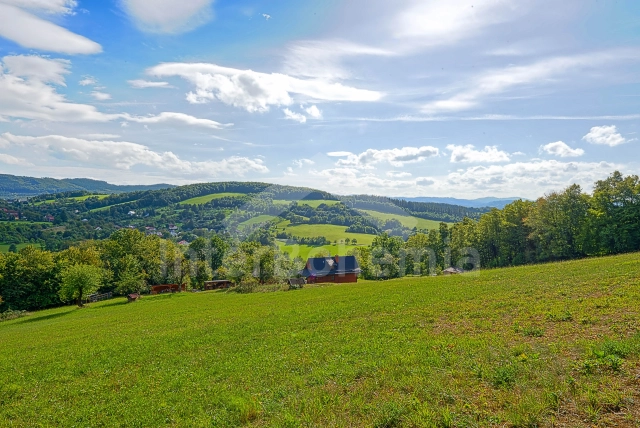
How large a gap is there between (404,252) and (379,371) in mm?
81450

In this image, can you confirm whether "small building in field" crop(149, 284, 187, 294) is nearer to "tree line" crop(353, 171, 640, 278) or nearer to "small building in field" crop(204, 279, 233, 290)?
"small building in field" crop(204, 279, 233, 290)

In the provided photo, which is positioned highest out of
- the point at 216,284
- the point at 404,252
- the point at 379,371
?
the point at 379,371

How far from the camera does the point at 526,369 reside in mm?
9742

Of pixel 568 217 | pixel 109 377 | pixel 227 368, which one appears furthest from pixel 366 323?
pixel 568 217

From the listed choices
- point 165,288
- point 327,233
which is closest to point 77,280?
point 165,288

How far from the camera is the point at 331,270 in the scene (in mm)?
86250

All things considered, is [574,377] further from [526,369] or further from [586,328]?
[586,328]

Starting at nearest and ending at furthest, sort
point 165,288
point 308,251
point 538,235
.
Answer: point 538,235 → point 165,288 → point 308,251

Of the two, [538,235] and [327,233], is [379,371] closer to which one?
[538,235]

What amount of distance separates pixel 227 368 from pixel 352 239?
154418mm

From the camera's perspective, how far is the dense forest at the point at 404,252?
189 feet

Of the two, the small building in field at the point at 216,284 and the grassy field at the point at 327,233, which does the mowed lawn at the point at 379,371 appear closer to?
the small building in field at the point at 216,284

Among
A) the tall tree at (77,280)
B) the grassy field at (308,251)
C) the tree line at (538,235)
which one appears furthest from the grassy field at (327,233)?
the tall tree at (77,280)

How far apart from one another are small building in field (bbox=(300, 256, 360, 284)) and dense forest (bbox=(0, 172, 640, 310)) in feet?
12.6
